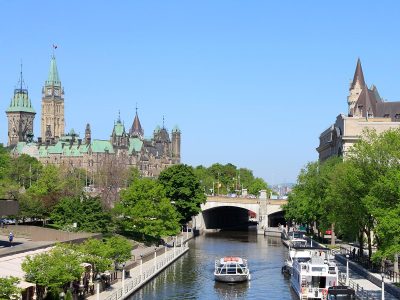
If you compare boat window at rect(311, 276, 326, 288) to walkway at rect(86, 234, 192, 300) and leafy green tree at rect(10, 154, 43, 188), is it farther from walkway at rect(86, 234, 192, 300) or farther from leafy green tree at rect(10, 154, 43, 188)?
leafy green tree at rect(10, 154, 43, 188)

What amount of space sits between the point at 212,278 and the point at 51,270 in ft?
107

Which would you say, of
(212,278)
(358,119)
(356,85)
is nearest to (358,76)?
(356,85)

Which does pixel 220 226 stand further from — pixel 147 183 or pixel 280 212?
pixel 147 183

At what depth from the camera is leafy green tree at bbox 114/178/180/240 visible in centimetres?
10525

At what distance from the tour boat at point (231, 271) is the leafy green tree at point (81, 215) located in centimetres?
2084

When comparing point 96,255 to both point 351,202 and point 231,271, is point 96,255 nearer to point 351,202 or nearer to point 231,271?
A: point 231,271

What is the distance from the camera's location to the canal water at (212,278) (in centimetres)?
6930

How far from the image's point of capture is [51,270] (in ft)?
165

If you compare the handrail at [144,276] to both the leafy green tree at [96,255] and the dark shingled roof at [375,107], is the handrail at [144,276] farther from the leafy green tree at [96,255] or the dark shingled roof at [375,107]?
the dark shingled roof at [375,107]

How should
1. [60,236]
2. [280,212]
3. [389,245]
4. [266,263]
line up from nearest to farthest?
[389,245]
[60,236]
[266,263]
[280,212]

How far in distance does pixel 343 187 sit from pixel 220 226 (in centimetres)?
11001

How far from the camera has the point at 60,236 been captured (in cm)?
8469

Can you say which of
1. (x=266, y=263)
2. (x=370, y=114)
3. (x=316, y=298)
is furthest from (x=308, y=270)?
(x=370, y=114)

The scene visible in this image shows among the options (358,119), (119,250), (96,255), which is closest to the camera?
(96,255)
